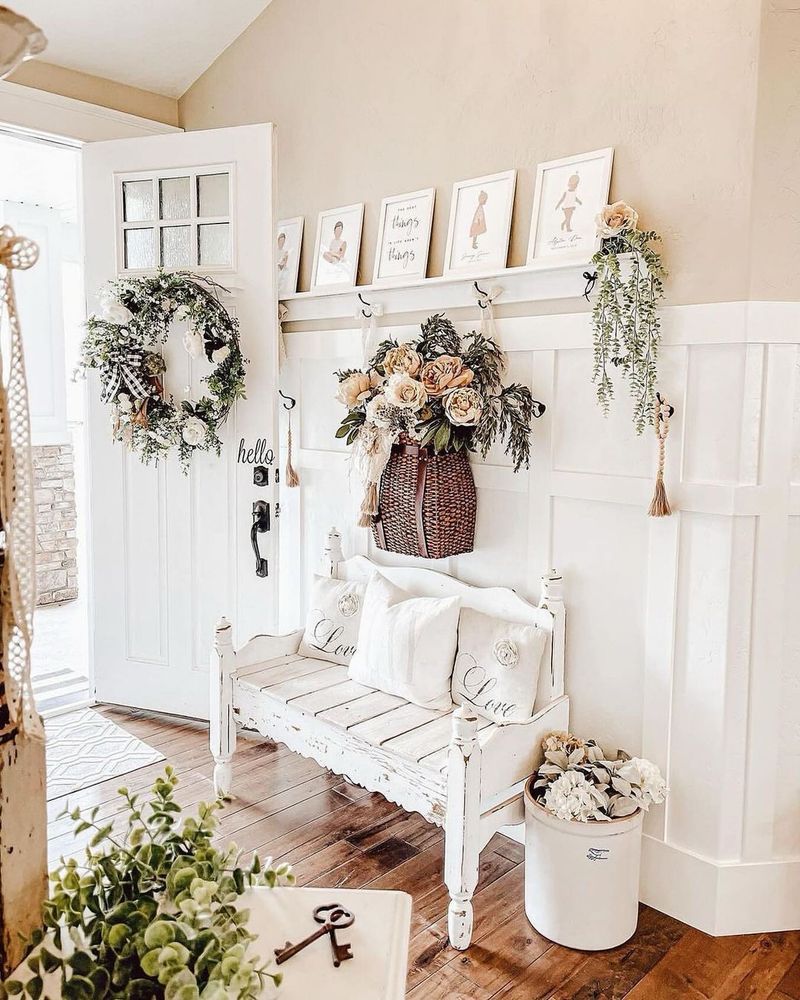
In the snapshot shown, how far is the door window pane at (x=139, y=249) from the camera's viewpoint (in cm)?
335

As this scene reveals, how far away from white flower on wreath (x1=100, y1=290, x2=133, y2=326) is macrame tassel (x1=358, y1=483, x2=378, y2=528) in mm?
1203

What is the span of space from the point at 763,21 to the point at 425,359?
119cm

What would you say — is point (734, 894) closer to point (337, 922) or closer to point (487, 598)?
point (487, 598)

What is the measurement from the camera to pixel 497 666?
2453 millimetres

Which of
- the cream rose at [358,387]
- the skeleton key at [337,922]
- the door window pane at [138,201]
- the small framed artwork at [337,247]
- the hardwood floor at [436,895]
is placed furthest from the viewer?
the door window pane at [138,201]

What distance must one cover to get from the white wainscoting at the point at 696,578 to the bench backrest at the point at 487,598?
3.1 inches

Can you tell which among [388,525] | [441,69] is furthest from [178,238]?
[388,525]

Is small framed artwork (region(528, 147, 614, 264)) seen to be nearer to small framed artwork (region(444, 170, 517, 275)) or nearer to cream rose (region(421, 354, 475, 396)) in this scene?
small framed artwork (region(444, 170, 517, 275))

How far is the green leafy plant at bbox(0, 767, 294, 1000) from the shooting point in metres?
0.79

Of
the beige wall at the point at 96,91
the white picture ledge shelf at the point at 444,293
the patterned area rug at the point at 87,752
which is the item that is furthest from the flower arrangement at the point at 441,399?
the beige wall at the point at 96,91

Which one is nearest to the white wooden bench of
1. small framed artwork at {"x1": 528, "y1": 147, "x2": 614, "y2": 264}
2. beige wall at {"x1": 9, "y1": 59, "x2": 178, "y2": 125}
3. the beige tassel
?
the beige tassel

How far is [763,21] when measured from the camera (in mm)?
1950

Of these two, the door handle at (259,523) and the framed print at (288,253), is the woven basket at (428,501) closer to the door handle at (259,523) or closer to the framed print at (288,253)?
the door handle at (259,523)

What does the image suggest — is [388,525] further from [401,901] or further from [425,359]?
[401,901]
